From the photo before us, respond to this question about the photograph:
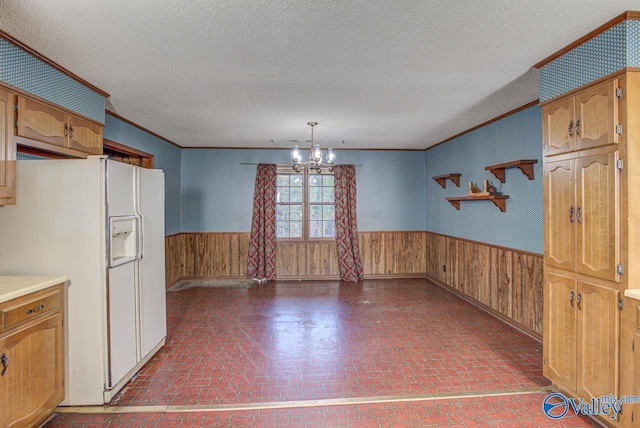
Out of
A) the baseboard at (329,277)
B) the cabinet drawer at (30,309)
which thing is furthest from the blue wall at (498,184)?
the cabinet drawer at (30,309)

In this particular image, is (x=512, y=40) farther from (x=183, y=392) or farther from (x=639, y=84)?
(x=183, y=392)

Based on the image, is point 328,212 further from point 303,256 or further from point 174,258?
point 174,258

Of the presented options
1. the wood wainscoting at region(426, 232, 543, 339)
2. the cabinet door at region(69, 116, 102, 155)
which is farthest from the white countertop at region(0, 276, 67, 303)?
the wood wainscoting at region(426, 232, 543, 339)

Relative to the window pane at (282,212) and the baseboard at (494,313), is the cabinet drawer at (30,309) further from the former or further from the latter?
the window pane at (282,212)

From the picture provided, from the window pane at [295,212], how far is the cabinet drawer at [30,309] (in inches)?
179

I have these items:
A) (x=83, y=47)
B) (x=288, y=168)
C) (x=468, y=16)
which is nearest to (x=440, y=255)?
(x=288, y=168)

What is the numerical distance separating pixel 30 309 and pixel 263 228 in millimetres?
4428

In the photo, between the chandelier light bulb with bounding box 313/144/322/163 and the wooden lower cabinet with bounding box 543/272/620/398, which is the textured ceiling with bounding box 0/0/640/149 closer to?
the chandelier light bulb with bounding box 313/144/322/163

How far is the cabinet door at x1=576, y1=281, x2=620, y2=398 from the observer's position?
83.0 inches

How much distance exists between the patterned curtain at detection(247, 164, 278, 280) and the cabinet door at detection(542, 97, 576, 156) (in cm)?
463

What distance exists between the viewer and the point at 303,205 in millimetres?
6738

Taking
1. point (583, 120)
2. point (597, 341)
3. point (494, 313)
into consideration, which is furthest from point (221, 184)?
point (597, 341)

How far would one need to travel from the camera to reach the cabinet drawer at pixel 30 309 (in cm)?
196

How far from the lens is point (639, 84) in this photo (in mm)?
2053
